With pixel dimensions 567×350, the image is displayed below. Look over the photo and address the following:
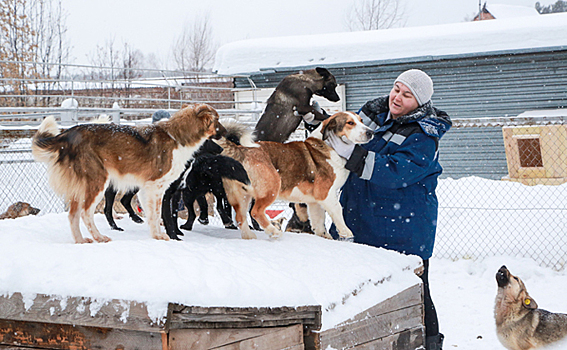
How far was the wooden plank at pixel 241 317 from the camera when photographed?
2.14 meters

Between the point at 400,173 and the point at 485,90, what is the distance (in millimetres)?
12213

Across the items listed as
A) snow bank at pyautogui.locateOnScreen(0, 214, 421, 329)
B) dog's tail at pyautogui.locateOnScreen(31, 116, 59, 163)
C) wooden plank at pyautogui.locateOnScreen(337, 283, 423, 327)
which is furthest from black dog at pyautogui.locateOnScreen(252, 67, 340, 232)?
dog's tail at pyautogui.locateOnScreen(31, 116, 59, 163)

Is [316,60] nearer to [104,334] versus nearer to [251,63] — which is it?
[251,63]

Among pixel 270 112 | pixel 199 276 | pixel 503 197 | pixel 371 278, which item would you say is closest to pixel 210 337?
pixel 199 276

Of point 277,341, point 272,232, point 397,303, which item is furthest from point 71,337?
point 397,303

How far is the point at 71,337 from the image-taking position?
222 centimetres

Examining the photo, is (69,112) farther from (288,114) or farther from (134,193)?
(288,114)

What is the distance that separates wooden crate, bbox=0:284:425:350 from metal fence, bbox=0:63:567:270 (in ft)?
18.1

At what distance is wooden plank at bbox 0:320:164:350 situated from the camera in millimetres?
2160

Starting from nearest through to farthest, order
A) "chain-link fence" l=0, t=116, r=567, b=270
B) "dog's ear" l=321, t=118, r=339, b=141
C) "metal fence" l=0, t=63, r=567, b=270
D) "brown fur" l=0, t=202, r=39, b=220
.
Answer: "dog's ear" l=321, t=118, r=339, b=141 < "brown fur" l=0, t=202, r=39, b=220 < "metal fence" l=0, t=63, r=567, b=270 < "chain-link fence" l=0, t=116, r=567, b=270

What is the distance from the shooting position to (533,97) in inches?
550

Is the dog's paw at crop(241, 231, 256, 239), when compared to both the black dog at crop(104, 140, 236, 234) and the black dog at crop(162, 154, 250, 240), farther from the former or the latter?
the black dog at crop(104, 140, 236, 234)

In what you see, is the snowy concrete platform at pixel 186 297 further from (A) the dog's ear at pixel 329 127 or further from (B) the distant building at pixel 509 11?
(B) the distant building at pixel 509 11

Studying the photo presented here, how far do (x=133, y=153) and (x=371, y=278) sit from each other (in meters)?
1.78
